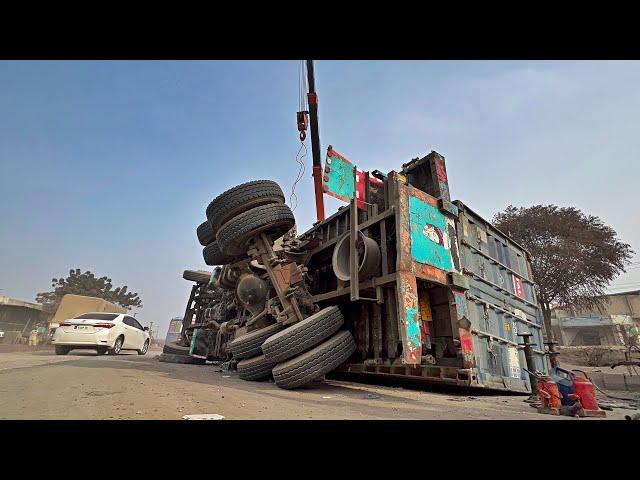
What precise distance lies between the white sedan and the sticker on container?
9702 millimetres

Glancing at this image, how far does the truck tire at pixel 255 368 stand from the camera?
4.94 metres

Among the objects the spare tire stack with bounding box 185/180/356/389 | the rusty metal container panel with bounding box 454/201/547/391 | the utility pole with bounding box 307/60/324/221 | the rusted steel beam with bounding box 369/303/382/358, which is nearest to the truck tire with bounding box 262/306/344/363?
the spare tire stack with bounding box 185/180/356/389

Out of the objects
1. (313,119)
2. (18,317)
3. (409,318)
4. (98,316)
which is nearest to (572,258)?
(313,119)

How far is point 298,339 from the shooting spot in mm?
4574

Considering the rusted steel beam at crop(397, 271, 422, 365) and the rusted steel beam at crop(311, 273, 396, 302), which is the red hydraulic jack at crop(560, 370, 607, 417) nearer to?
the rusted steel beam at crop(397, 271, 422, 365)

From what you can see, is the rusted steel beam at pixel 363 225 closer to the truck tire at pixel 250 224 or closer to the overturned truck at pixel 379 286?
the overturned truck at pixel 379 286

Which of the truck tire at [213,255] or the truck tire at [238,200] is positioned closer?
the truck tire at [238,200]

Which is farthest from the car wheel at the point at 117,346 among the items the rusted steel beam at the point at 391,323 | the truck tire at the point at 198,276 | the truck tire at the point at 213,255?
the rusted steel beam at the point at 391,323

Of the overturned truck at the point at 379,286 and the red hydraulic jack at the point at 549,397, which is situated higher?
the overturned truck at the point at 379,286

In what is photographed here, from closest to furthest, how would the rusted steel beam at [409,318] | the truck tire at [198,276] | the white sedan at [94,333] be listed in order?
the rusted steel beam at [409,318] < the white sedan at [94,333] < the truck tire at [198,276]

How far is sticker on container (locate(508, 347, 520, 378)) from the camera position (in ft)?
18.8

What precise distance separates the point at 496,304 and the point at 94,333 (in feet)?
32.0
